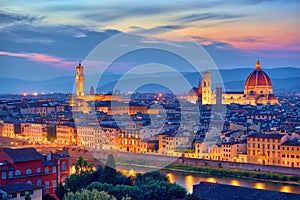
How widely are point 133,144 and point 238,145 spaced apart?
146 inches

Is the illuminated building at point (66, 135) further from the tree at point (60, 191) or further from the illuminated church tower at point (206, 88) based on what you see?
the illuminated church tower at point (206, 88)

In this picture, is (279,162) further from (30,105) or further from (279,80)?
(279,80)

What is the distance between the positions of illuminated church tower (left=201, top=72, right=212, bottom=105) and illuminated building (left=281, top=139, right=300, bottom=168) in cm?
2390

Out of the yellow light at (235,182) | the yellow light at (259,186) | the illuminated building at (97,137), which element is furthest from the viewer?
the illuminated building at (97,137)

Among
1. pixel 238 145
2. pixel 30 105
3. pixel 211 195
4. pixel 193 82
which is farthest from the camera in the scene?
pixel 193 82

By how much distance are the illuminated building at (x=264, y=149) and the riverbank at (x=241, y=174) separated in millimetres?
1028

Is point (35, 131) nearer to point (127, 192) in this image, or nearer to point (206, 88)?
point (127, 192)

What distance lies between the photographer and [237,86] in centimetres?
8044

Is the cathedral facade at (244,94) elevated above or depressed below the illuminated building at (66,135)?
above

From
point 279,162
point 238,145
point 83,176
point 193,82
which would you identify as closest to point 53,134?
point 238,145

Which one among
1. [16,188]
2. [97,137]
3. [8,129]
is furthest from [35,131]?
[16,188]

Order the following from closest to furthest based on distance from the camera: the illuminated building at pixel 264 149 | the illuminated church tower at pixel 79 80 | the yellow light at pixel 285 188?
the yellow light at pixel 285 188
the illuminated building at pixel 264 149
the illuminated church tower at pixel 79 80

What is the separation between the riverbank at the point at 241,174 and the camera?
12.1m

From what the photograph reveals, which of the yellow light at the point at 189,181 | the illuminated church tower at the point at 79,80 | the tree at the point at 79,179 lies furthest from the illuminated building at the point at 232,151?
the illuminated church tower at the point at 79,80
